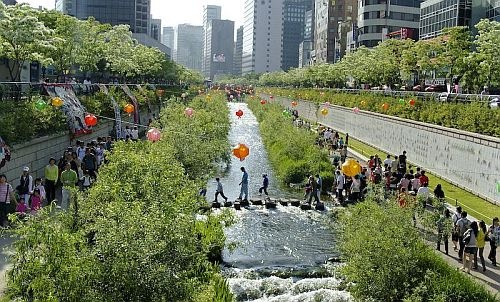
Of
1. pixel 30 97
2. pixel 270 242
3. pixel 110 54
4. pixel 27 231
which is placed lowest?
pixel 270 242

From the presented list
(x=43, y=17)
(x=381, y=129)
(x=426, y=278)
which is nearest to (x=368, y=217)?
(x=426, y=278)

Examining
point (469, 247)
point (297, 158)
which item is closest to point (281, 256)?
point (469, 247)

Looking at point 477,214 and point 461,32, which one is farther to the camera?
point 461,32

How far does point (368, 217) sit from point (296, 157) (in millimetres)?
23074

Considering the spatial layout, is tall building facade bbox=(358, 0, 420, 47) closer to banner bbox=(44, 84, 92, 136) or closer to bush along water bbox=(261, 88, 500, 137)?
bush along water bbox=(261, 88, 500, 137)

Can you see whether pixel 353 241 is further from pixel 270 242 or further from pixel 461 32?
pixel 461 32

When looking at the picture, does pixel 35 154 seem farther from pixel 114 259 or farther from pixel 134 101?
pixel 134 101

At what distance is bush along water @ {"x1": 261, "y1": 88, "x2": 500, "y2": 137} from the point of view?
2984 centimetres

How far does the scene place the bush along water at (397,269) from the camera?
50.0 ft

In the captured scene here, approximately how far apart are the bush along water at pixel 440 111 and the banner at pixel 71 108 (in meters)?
19.9

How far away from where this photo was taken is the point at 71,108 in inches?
1288

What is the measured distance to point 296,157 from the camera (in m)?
40.0

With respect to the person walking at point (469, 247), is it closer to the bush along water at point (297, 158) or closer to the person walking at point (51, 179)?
the person walking at point (51, 179)

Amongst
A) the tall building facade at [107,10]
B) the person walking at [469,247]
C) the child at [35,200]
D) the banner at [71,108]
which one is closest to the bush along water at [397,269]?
the person walking at [469,247]
